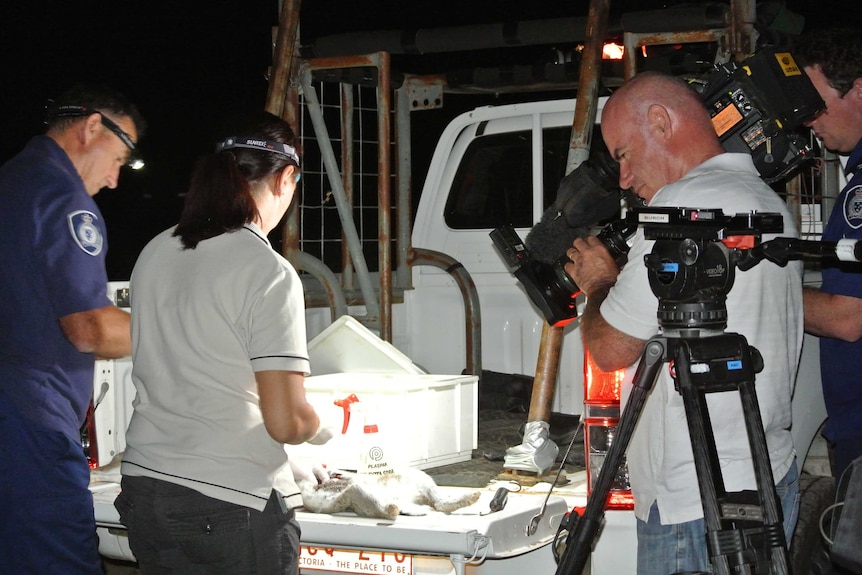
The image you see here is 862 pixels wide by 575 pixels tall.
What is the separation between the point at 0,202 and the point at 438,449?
169cm

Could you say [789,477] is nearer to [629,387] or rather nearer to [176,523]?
[629,387]

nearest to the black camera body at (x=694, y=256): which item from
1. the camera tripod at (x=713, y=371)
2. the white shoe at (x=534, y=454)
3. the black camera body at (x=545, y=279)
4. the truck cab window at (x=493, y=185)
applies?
the camera tripod at (x=713, y=371)

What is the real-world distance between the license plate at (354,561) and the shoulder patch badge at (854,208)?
152 cm

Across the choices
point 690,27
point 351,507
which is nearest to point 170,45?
point 690,27

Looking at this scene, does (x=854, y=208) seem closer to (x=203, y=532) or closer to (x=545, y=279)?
(x=545, y=279)

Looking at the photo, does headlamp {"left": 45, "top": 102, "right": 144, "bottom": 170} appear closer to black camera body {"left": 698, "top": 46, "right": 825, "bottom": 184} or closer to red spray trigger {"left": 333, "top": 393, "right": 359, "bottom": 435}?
red spray trigger {"left": 333, "top": 393, "right": 359, "bottom": 435}

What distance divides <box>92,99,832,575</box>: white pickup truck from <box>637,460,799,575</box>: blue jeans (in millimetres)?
515

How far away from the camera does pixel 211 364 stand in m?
2.41

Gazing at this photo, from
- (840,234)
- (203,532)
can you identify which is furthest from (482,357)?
(203,532)

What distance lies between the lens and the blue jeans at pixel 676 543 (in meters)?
2.42

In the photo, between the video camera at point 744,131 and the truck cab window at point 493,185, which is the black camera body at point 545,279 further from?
the truck cab window at point 493,185

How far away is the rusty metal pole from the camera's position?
3.88m

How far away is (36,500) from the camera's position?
2.86 metres

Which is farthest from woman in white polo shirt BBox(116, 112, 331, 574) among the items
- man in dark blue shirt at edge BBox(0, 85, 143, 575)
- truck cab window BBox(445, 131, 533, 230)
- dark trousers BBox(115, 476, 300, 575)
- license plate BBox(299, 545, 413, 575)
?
truck cab window BBox(445, 131, 533, 230)
